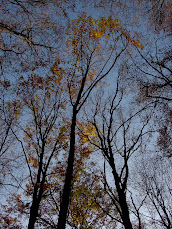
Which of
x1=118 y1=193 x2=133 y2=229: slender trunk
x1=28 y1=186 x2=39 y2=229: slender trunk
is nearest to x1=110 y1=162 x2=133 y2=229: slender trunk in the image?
x1=118 y1=193 x2=133 y2=229: slender trunk

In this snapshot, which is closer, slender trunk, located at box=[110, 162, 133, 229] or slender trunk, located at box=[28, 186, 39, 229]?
slender trunk, located at box=[110, 162, 133, 229]

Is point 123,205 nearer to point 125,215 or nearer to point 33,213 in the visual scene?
point 125,215

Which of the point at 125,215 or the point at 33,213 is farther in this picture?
the point at 33,213

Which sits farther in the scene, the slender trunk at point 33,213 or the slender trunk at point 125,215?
the slender trunk at point 33,213

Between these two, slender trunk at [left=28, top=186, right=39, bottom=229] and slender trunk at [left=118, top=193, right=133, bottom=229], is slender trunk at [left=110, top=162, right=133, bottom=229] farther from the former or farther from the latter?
slender trunk at [left=28, top=186, right=39, bottom=229]

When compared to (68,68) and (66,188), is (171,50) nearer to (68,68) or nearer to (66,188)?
(68,68)

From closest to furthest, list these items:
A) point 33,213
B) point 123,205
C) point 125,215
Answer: point 125,215 → point 123,205 → point 33,213

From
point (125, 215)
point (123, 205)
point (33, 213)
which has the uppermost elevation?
point (123, 205)

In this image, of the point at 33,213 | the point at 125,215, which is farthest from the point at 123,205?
the point at 33,213

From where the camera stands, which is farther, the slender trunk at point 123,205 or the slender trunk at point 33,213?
the slender trunk at point 33,213

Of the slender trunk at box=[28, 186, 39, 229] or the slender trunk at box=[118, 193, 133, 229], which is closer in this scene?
the slender trunk at box=[118, 193, 133, 229]

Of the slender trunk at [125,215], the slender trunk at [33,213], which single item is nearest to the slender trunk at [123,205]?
the slender trunk at [125,215]

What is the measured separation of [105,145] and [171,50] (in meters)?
6.01

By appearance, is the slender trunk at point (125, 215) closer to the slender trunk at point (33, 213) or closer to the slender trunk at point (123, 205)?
the slender trunk at point (123, 205)
